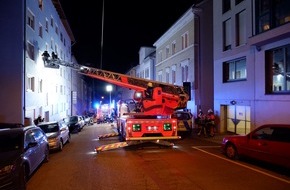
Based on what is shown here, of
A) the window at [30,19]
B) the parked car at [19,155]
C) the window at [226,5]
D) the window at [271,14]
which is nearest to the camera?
the parked car at [19,155]

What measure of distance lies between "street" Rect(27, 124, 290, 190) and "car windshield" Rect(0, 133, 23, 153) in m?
1.12

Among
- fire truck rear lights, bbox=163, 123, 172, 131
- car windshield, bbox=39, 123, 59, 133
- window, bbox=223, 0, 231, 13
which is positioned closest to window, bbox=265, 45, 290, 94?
fire truck rear lights, bbox=163, 123, 172, 131

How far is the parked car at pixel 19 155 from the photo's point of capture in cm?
754

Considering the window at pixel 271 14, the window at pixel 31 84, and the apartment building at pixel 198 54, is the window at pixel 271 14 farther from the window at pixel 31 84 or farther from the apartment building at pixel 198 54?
the window at pixel 31 84

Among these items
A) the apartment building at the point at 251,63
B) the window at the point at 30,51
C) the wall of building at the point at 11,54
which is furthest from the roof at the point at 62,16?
the apartment building at the point at 251,63

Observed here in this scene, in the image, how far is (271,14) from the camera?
53.9ft

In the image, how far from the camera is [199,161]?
11.9 metres

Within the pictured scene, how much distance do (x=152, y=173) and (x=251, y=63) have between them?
Result: 1142 cm

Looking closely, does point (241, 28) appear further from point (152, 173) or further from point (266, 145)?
point (152, 173)

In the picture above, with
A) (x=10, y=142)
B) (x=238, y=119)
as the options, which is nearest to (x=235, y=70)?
(x=238, y=119)

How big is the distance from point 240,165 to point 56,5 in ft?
93.2

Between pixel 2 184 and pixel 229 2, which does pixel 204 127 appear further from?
pixel 2 184

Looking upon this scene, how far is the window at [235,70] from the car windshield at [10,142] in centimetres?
1429

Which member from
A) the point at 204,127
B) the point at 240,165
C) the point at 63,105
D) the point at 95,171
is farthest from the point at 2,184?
the point at 63,105
